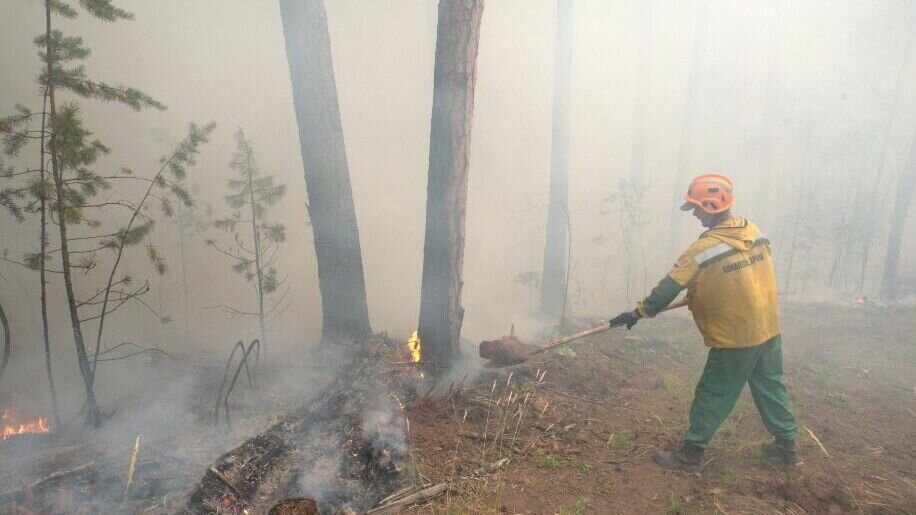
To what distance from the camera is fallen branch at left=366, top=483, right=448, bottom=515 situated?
352cm

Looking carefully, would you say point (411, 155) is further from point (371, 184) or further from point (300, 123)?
point (300, 123)

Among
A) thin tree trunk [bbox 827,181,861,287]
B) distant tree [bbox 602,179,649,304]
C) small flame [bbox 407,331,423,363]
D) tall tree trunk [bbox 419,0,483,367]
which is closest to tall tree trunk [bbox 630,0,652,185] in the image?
distant tree [bbox 602,179,649,304]

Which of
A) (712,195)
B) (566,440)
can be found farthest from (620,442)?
(712,195)

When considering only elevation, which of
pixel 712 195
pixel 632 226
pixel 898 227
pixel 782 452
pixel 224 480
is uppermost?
pixel 712 195

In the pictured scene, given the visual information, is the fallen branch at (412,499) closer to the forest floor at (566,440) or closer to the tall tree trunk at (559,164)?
the forest floor at (566,440)

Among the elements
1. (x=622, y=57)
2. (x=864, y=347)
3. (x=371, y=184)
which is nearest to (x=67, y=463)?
(x=864, y=347)

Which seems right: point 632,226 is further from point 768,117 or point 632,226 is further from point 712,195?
point 712,195

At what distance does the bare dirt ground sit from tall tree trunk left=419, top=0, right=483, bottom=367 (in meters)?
0.92

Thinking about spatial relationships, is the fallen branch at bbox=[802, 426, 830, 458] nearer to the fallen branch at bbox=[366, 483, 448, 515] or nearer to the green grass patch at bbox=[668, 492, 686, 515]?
the green grass patch at bbox=[668, 492, 686, 515]

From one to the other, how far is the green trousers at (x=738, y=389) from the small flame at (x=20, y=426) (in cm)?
656

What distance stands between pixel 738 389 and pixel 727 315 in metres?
0.67

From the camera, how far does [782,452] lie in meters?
4.28

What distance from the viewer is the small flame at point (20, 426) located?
16.8 ft

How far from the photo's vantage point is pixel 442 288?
5.94m
